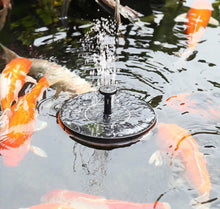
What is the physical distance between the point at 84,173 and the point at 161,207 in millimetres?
716

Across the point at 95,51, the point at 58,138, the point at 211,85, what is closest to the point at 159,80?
the point at 211,85

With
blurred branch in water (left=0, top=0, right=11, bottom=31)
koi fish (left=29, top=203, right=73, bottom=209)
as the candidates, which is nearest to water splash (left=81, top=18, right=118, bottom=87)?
blurred branch in water (left=0, top=0, right=11, bottom=31)

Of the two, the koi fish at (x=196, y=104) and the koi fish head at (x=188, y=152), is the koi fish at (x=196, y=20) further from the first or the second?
the koi fish head at (x=188, y=152)

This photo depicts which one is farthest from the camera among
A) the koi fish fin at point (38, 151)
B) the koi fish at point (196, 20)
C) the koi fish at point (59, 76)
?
the koi fish at point (196, 20)

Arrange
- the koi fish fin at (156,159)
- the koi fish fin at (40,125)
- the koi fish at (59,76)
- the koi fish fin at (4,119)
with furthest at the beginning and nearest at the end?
1. the koi fish at (59,76)
2. the koi fish fin at (40,125)
3. the koi fish fin at (4,119)
4. the koi fish fin at (156,159)

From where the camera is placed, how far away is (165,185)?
111 inches

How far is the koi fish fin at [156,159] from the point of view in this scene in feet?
9.96

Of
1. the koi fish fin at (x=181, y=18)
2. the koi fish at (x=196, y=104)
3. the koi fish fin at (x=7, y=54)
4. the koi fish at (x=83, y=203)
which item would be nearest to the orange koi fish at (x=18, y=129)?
the koi fish at (x=83, y=203)

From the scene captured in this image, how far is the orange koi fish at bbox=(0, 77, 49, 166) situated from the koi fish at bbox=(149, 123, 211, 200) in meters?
1.17

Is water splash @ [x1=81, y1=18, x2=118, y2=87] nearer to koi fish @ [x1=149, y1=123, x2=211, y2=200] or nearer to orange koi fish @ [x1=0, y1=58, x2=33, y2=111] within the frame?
orange koi fish @ [x1=0, y1=58, x2=33, y2=111]

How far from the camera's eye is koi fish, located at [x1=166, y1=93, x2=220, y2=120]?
11.9ft

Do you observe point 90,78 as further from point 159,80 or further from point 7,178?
point 7,178

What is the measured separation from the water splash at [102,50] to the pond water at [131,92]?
0.07 feet

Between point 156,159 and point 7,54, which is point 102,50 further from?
point 156,159
